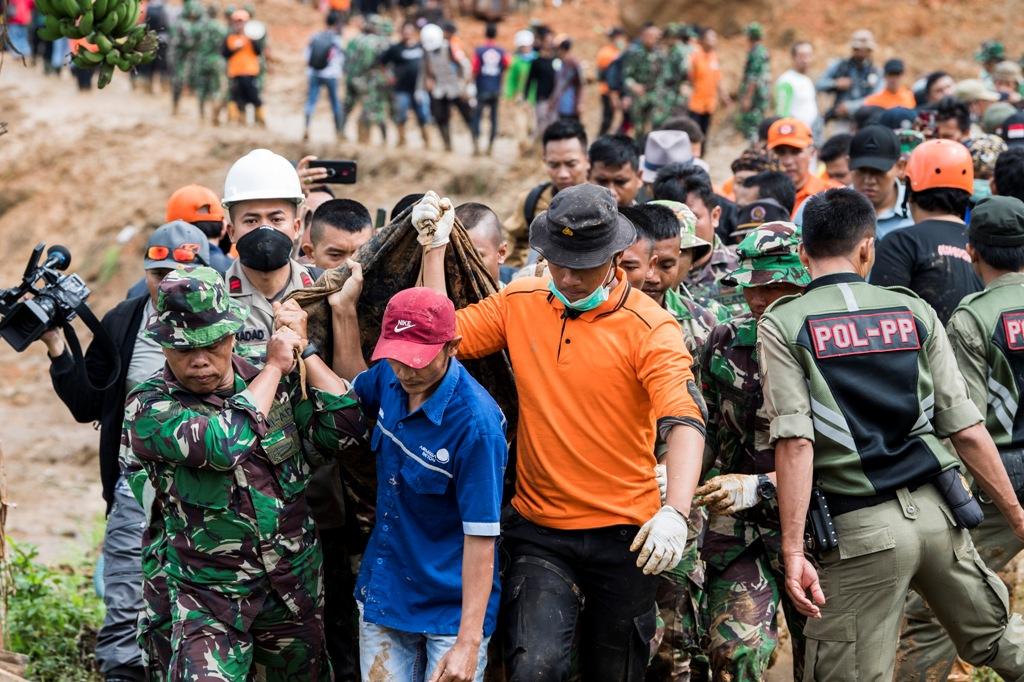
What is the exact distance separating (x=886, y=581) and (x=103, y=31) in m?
4.41

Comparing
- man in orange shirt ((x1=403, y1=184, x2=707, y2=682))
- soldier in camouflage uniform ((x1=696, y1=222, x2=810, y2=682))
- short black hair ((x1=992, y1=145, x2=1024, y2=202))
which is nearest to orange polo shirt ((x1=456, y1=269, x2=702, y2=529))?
man in orange shirt ((x1=403, y1=184, x2=707, y2=682))

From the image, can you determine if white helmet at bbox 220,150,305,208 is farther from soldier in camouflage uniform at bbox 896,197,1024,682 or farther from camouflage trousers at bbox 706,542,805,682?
soldier in camouflage uniform at bbox 896,197,1024,682

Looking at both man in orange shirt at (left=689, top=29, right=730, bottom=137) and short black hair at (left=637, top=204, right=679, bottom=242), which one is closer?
short black hair at (left=637, top=204, right=679, bottom=242)

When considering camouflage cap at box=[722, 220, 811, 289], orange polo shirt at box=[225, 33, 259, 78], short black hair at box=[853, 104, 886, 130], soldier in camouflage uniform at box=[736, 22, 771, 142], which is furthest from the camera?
orange polo shirt at box=[225, 33, 259, 78]

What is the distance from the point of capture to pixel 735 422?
199 inches

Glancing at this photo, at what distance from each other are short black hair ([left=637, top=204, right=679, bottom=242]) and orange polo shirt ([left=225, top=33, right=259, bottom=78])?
604 inches

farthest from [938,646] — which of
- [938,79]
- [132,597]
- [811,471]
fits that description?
[938,79]

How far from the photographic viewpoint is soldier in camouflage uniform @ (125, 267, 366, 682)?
170 inches

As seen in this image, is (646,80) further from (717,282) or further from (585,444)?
(585,444)

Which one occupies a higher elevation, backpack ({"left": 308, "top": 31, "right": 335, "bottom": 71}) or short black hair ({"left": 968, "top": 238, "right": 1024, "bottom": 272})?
backpack ({"left": 308, "top": 31, "right": 335, "bottom": 71})

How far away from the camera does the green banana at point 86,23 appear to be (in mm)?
5887

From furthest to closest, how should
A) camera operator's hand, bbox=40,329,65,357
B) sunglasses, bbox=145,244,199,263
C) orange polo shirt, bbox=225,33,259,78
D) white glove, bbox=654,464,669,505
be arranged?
orange polo shirt, bbox=225,33,259,78 → sunglasses, bbox=145,244,199,263 → camera operator's hand, bbox=40,329,65,357 → white glove, bbox=654,464,669,505

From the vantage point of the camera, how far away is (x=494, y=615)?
432cm

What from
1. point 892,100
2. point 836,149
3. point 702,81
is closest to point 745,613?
point 836,149
